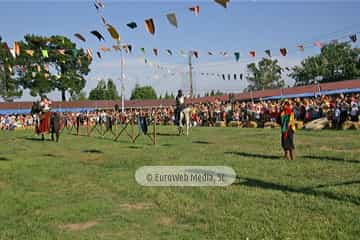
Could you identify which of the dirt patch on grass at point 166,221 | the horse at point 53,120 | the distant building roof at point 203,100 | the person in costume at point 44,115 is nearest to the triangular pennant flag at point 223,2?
the dirt patch on grass at point 166,221

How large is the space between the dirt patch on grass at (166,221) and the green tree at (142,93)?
75536 mm

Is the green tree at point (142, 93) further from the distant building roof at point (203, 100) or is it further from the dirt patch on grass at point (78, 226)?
the dirt patch on grass at point (78, 226)

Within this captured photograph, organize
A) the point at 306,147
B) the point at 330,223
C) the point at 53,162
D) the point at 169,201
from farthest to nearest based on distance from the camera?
the point at 306,147, the point at 53,162, the point at 169,201, the point at 330,223

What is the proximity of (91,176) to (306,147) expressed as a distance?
689cm

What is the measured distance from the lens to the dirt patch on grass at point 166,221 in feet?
18.6

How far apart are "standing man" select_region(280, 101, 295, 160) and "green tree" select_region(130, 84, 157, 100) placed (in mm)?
70476

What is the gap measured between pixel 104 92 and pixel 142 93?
714 cm

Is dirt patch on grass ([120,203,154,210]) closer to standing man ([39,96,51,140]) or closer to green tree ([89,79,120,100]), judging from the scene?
standing man ([39,96,51,140])

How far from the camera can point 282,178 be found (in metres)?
8.19

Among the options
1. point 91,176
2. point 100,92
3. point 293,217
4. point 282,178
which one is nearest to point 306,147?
point 282,178

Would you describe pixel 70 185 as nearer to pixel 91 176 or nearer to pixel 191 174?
pixel 91 176

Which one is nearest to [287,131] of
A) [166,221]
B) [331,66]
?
[166,221]

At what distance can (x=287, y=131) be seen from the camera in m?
11.0

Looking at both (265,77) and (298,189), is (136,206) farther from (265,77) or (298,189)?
(265,77)
